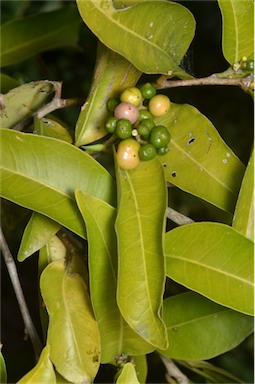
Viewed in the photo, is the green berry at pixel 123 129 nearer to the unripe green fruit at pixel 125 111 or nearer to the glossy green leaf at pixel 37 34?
the unripe green fruit at pixel 125 111

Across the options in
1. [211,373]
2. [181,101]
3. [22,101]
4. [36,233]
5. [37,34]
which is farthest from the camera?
[181,101]

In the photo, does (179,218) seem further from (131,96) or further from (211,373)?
(211,373)

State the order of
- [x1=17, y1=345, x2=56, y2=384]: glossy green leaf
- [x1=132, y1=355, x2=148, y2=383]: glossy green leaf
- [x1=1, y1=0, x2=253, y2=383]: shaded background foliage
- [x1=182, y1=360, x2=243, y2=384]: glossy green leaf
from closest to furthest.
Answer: [x1=17, y1=345, x2=56, y2=384]: glossy green leaf
[x1=132, y1=355, x2=148, y2=383]: glossy green leaf
[x1=182, y1=360, x2=243, y2=384]: glossy green leaf
[x1=1, y1=0, x2=253, y2=383]: shaded background foliage

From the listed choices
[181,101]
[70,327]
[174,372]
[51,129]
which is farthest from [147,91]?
[181,101]

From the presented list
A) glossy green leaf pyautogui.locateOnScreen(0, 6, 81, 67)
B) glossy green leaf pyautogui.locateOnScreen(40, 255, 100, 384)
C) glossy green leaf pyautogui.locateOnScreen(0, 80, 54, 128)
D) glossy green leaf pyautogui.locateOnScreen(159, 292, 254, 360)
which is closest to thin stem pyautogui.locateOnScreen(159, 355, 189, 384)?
glossy green leaf pyautogui.locateOnScreen(159, 292, 254, 360)

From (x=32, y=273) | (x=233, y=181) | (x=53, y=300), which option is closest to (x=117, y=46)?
(x=233, y=181)

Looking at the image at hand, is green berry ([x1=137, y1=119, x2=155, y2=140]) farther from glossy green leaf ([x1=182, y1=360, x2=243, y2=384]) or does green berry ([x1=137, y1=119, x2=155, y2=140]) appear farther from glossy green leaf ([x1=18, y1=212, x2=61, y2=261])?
glossy green leaf ([x1=182, y1=360, x2=243, y2=384])

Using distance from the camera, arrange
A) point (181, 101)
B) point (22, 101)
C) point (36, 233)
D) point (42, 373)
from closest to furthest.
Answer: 1. point (42, 373)
2. point (36, 233)
3. point (22, 101)
4. point (181, 101)

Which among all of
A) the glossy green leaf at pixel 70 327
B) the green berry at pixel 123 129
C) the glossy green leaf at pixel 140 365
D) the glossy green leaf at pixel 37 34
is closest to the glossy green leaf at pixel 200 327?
the glossy green leaf at pixel 140 365
